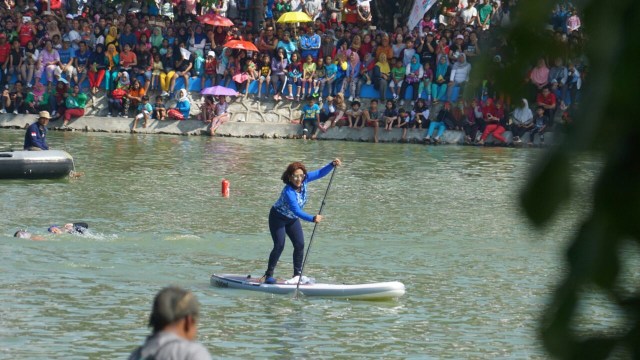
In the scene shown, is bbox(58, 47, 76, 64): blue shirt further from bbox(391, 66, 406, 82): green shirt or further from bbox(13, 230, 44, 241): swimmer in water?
bbox(13, 230, 44, 241): swimmer in water

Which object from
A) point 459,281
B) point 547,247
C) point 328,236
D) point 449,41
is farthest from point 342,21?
point 547,247

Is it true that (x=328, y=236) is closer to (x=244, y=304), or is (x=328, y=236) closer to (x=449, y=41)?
(x=244, y=304)

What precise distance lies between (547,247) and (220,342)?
988 cm

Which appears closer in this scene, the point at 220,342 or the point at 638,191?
the point at 638,191

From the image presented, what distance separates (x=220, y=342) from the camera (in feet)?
38.8

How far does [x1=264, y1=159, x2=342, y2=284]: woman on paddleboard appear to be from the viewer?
540 inches

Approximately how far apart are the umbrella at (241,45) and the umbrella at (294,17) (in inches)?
48.7

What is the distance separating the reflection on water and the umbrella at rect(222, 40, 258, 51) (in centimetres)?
478

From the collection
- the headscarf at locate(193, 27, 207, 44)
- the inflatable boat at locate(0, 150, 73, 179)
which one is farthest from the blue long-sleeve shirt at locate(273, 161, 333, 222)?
the headscarf at locate(193, 27, 207, 44)

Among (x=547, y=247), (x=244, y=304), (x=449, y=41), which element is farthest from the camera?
(x=449, y=41)

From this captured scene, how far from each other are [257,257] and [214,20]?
17.6 metres

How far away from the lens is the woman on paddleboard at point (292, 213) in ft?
45.0

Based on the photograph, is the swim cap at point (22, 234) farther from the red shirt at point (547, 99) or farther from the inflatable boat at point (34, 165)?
the red shirt at point (547, 99)

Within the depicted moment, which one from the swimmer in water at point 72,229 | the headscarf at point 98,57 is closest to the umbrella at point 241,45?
the headscarf at point 98,57
